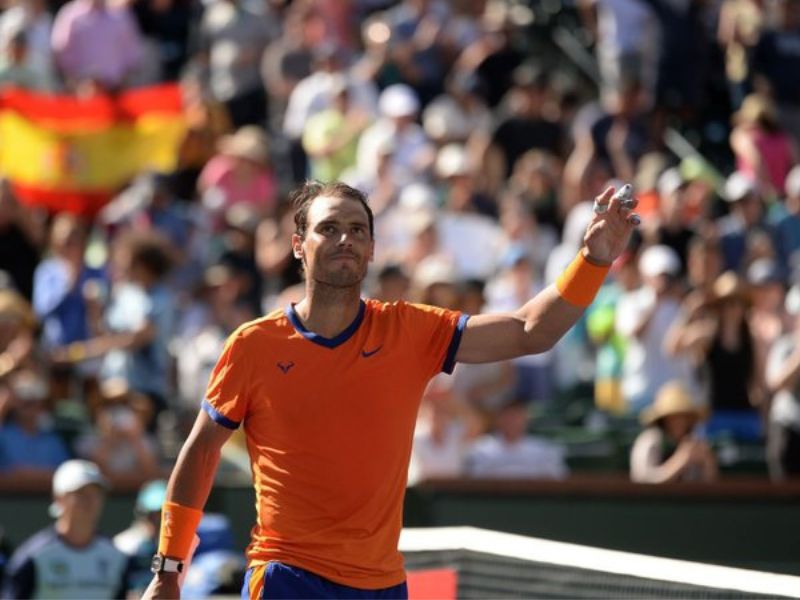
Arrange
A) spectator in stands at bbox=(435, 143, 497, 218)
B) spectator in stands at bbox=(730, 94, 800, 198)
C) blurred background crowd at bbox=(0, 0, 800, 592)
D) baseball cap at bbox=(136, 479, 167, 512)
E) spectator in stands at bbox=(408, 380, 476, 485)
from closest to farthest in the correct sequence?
baseball cap at bbox=(136, 479, 167, 512)
spectator in stands at bbox=(408, 380, 476, 485)
blurred background crowd at bbox=(0, 0, 800, 592)
spectator in stands at bbox=(435, 143, 497, 218)
spectator in stands at bbox=(730, 94, 800, 198)

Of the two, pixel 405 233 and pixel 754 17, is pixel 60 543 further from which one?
pixel 754 17

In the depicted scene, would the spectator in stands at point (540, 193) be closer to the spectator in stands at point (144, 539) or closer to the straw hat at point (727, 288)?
the straw hat at point (727, 288)

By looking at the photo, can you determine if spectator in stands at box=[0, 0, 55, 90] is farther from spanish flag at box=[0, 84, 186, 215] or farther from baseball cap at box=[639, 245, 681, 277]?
baseball cap at box=[639, 245, 681, 277]

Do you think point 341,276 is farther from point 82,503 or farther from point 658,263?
point 658,263

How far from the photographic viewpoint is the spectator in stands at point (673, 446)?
43.2 feet

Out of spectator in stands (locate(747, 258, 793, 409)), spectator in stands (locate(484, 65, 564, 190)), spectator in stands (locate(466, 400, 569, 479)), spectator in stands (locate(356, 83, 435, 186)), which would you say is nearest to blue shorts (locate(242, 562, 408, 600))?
spectator in stands (locate(466, 400, 569, 479))

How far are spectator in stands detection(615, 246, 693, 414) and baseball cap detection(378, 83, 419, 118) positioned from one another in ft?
9.41

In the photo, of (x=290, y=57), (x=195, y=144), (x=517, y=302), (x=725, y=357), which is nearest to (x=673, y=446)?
(x=725, y=357)

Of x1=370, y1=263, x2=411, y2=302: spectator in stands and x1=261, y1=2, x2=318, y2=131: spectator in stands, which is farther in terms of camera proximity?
x1=261, y1=2, x2=318, y2=131: spectator in stands

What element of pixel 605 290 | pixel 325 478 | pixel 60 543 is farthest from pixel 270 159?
pixel 325 478

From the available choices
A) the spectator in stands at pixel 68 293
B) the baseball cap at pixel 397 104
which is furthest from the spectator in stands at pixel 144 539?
the baseball cap at pixel 397 104

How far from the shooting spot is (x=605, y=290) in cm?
1529

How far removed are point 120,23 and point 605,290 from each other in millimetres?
5648

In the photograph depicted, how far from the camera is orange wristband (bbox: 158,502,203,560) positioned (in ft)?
21.4
